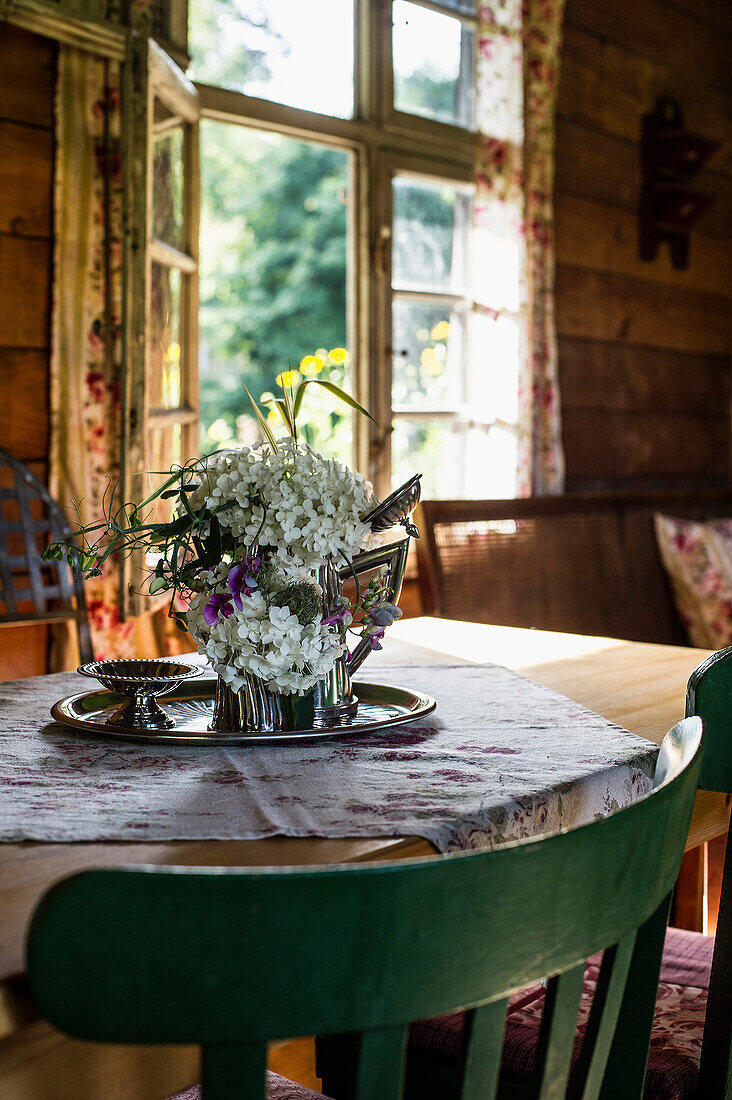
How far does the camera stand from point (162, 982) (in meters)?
0.46

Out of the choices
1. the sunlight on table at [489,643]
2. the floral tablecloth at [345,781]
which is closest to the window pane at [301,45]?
the sunlight on table at [489,643]

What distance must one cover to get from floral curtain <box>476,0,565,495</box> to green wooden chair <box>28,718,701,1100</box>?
3023 mm

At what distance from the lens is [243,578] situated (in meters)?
1.13

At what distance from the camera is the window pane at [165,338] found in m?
2.49

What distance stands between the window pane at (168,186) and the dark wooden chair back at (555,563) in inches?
36.6

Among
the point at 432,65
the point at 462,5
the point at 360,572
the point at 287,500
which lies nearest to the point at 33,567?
the point at 360,572

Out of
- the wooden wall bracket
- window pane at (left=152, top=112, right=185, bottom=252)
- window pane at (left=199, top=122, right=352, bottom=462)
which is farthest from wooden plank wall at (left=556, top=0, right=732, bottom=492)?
window pane at (left=199, top=122, right=352, bottom=462)

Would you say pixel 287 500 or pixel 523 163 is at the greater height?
pixel 523 163

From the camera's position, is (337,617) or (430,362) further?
(430,362)

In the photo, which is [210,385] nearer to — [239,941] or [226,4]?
[226,4]

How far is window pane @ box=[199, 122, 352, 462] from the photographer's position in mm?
9219

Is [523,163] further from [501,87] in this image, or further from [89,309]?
[89,309]

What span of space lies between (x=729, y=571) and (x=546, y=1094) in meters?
3.08

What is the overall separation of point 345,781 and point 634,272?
3.49 metres
